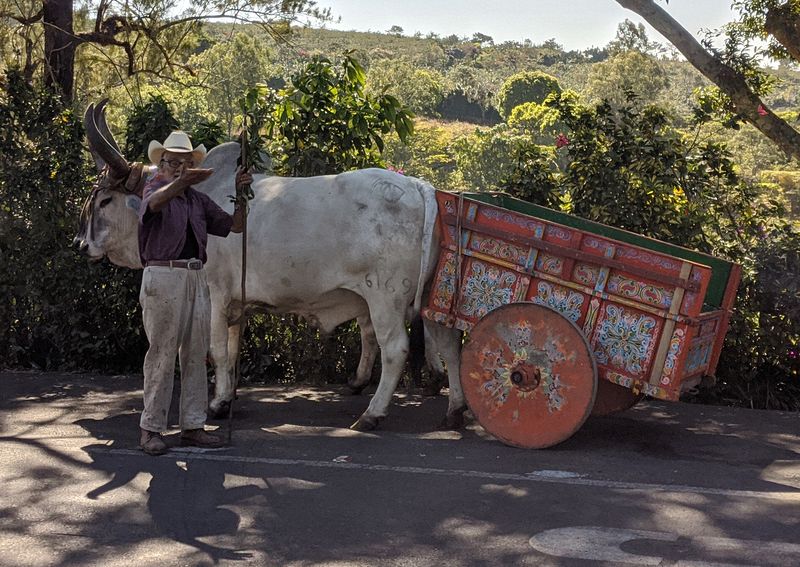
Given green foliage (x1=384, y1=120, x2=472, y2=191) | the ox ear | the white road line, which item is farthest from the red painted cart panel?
green foliage (x1=384, y1=120, x2=472, y2=191)

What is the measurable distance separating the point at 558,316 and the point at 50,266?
4.96m

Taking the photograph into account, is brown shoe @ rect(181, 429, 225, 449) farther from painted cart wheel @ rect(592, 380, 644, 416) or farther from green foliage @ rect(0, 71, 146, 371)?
green foliage @ rect(0, 71, 146, 371)

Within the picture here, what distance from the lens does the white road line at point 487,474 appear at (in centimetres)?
563

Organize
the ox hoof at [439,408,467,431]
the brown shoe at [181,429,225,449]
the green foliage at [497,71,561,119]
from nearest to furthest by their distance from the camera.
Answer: the brown shoe at [181,429,225,449] < the ox hoof at [439,408,467,431] < the green foliage at [497,71,561,119]

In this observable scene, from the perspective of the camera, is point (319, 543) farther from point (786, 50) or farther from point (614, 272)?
point (786, 50)

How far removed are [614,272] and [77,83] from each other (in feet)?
32.3

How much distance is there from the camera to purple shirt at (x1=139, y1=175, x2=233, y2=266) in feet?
20.7

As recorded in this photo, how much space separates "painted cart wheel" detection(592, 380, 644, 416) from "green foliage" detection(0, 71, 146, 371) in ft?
13.8

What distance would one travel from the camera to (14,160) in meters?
9.48

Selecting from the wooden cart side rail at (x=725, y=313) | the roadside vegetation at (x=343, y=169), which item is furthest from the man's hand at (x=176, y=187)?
the wooden cart side rail at (x=725, y=313)

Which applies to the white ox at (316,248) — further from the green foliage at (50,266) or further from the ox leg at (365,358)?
the green foliage at (50,266)

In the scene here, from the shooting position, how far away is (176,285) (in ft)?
20.9

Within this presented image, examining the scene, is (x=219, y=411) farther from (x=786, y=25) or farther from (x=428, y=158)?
(x=428, y=158)

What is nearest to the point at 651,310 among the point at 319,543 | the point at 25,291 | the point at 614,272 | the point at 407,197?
the point at 614,272
